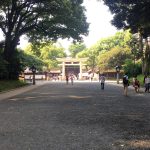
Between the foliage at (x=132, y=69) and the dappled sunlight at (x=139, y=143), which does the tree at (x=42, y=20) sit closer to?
the foliage at (x=132, y=69)

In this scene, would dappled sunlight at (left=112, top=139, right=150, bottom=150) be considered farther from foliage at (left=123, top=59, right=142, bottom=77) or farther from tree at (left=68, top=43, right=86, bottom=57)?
tree at (left=68, top=43, right=86, bottom=57)

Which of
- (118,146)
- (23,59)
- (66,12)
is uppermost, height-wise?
(66,12)

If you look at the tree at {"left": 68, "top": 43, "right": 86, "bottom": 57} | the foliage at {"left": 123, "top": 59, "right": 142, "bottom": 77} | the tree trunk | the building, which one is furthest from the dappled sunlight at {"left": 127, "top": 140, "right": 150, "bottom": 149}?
the tree at {"left": 68, "top": 43, "right": 86, "bottom": 57}

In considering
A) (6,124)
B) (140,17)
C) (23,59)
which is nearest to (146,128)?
(6,124)

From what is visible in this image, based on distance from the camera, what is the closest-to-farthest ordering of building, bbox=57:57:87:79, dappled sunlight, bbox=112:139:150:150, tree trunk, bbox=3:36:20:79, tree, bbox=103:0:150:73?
dappled sunlight, bbox=112:139:150:150, tree, bbox=103:0:150:73, tree trunk, bbox=3:36:20:79, building, bbox=57:57:87:79

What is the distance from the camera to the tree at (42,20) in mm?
45719

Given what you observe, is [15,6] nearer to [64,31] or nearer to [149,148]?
[64,31]

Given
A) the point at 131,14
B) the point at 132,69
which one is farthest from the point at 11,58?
the point at 131,14

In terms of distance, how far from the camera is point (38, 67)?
219ft

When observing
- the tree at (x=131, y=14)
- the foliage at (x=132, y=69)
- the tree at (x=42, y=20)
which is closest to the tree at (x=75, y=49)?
the foliage at (x=132, y=69)

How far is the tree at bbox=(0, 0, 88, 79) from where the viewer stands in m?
45.7

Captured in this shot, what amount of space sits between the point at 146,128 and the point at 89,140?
9.06 feet

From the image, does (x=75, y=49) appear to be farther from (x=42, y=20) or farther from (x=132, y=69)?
(x=42, y=20)

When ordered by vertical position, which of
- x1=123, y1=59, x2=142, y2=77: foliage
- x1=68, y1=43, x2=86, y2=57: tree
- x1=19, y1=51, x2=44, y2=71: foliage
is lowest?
x1=123, y1=59, x2=142, y2=77: foliage
